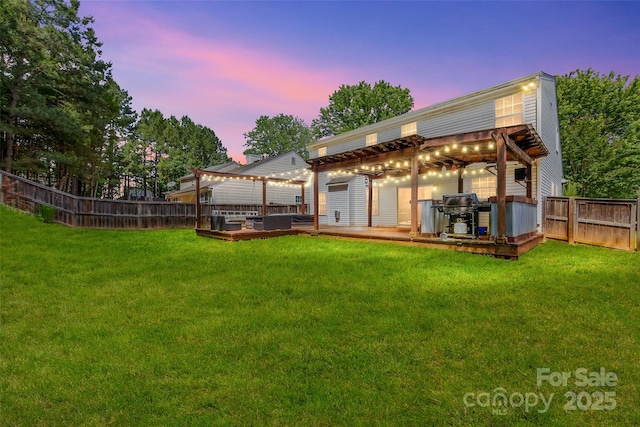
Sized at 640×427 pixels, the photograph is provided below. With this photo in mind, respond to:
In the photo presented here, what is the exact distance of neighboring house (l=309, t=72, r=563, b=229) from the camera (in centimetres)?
1064

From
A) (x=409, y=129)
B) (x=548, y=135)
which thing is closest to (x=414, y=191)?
(x=409, y=129)

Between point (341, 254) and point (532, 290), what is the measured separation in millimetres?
4475

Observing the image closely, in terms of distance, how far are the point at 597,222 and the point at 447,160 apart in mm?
4904

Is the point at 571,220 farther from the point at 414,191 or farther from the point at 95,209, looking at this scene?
the point at 95,209

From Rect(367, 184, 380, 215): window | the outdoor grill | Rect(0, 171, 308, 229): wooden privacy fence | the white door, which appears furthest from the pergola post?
Rect(0, 171, 308, 229): wooden privacy fence

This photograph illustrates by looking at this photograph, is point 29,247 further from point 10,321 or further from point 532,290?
point 532,290

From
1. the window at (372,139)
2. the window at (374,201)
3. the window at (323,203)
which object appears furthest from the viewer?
the window at (323,203)

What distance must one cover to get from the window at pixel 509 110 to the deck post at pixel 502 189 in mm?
4832

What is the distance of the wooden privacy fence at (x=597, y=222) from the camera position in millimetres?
7965

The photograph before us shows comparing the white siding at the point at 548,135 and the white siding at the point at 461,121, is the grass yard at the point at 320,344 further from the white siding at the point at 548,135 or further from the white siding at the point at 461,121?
the white siding at the point at 461,121

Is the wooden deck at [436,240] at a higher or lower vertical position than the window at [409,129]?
lower

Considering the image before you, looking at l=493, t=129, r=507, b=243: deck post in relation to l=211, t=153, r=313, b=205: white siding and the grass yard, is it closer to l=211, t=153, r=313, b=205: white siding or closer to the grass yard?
the grass yard

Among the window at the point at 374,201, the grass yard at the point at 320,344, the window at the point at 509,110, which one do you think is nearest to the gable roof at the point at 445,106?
the window at the point at 509,110

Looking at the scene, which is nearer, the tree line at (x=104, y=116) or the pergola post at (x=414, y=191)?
the pergola post at (x=414, y=191)
